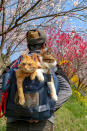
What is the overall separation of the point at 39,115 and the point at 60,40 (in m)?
5.64

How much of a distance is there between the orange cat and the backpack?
4 centimetres

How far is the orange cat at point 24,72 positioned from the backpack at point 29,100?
4 centimetres

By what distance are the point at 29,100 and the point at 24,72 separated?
24 centimetres

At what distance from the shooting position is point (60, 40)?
6.62 metres

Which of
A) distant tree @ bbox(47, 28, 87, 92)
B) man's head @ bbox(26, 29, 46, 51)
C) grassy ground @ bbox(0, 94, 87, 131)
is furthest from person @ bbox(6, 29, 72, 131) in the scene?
distant tree @ bbox(47, 28, 87, 92)

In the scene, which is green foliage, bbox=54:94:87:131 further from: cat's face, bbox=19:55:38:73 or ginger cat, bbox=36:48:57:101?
cat's face, bbox=19:55:38:73

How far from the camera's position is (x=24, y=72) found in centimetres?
120

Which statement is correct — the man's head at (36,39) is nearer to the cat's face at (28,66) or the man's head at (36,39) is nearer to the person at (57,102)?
the person at (57,102)

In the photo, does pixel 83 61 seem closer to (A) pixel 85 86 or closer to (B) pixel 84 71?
(B) pixel 84 71

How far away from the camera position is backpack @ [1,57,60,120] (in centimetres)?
123

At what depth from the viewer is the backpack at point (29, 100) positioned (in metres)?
1.23

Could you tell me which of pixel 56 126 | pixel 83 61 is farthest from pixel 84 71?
pixel 56 126

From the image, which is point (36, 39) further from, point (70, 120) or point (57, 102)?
point (70, 120)

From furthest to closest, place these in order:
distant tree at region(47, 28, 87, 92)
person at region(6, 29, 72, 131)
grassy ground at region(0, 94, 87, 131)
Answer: distant tree at region(47, 28, 87, 92), grassy ground at region(0, 94, 87, 131), person at region(6, 29, 72, 131)
